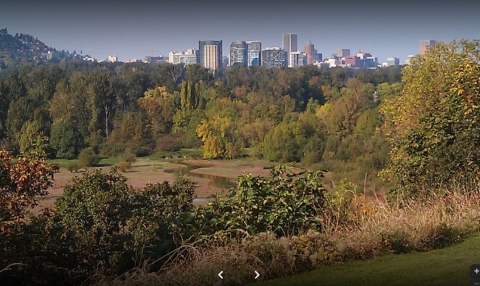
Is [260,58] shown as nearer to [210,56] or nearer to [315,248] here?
[210,56]

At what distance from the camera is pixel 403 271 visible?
2826mm

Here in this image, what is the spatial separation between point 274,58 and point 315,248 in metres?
27.5

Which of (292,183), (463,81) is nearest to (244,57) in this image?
(463,81)

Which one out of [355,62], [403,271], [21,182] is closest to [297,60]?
[355,62]

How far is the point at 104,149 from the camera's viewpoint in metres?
19.9

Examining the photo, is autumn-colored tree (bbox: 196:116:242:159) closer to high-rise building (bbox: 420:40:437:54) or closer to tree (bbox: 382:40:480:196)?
high-rise building (bbox: 420:40:437:54)

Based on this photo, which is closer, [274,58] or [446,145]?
[446,145]

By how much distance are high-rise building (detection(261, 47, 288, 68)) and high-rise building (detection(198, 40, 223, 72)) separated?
222cm

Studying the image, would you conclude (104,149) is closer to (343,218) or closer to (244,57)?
(244,57)

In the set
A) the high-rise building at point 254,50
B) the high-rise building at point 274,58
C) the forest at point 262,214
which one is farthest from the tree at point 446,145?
the high-rise building at point 274,58

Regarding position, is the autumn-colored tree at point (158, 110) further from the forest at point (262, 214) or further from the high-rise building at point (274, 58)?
the forest at point (262, 214)

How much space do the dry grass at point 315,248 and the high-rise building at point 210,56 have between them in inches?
912

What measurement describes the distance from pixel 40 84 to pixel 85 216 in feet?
85.3

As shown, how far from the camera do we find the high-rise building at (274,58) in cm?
2834
